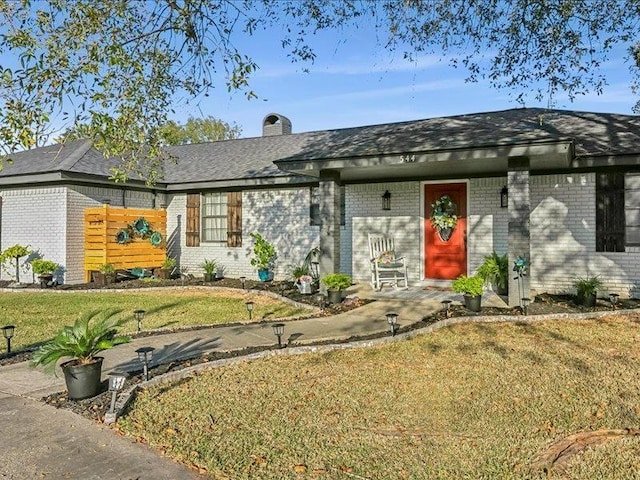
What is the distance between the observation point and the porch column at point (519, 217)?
7.50m

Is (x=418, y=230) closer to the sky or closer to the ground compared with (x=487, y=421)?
closer to the sky

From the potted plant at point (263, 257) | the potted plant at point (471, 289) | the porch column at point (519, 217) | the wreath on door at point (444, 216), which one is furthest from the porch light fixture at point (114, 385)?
the potted plant at point (263, 257)

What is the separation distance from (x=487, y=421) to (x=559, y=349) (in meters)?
2.34

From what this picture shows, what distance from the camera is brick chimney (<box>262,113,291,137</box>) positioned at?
54.6ft

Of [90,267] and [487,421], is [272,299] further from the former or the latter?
[487,421]

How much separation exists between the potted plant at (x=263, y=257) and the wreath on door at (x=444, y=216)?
13.1ft

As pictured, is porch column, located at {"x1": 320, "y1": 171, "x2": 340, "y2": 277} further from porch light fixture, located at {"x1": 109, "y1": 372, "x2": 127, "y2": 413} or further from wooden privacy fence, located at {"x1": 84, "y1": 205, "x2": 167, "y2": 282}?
wooden privacy fence, located at {"x1": 84, "y1": 205, "x2": 167, "y2": 282}

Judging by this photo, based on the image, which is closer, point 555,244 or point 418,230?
point 555,244

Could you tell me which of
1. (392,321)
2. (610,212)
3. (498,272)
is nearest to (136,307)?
(392,321)

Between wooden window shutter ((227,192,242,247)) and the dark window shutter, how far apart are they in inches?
323

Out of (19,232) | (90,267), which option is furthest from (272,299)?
(19,232)

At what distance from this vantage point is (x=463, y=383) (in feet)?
15.1

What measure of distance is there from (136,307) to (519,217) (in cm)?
677

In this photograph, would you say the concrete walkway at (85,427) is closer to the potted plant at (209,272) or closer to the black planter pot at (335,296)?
the black planter pot at (335,296)
